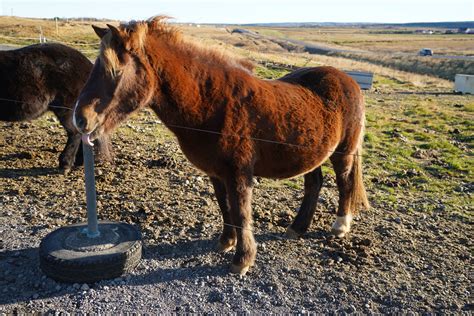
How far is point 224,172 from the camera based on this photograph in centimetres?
397

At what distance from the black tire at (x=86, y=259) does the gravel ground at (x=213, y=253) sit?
11 cm

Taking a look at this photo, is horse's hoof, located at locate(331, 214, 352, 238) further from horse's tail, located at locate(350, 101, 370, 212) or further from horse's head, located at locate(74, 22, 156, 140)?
horse's head, located at locate(74, 22, 156, 140)

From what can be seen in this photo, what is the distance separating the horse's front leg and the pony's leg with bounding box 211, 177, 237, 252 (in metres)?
0.28

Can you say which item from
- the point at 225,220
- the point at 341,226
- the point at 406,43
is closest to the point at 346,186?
the point at 341,226

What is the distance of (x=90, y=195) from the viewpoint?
4215mm

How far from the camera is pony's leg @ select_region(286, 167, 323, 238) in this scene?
5.12 metres

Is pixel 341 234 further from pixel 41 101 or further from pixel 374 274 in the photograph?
pixel 41 101

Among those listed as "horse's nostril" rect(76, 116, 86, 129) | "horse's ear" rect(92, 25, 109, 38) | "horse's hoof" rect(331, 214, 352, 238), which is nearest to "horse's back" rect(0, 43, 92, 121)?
"horse's ear" rect(92, 25, 109, 38)

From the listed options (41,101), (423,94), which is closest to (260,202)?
(41,101)

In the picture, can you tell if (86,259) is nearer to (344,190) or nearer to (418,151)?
(344,190)

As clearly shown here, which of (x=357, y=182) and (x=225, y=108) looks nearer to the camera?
(x=225, y=108)

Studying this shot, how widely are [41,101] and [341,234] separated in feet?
16.7

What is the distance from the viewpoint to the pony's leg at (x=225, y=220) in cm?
451

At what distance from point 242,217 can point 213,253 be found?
84 centimetres
